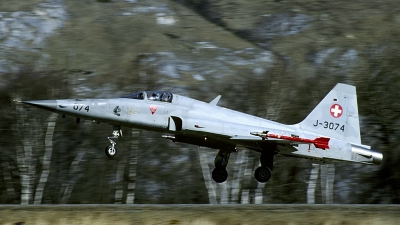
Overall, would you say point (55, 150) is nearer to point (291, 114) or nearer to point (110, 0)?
point (291, 114)

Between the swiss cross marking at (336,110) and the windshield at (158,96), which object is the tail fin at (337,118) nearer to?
the swiss cross marking at (336,110)

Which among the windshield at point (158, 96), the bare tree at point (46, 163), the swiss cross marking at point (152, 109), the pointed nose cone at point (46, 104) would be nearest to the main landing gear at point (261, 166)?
the windshield at point (158, 96)

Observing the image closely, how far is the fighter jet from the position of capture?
73.1 ft

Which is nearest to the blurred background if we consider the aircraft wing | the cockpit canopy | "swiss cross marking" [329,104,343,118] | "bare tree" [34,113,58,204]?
"bare tree" [34,113,58,204]

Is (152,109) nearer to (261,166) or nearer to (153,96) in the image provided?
(153,96)

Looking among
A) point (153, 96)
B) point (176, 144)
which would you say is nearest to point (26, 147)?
point (176, 144)

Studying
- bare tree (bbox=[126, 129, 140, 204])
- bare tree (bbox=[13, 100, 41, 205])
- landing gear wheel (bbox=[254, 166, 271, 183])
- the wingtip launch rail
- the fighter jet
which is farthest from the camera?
bare tree (bbox=[13, 100, 41, 205])

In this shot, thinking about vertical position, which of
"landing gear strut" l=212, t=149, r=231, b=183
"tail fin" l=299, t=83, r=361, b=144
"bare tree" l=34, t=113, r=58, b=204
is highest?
"tail fin" l=299, t=83, r=361, b=144

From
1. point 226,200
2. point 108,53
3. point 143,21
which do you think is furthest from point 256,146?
point 143,21

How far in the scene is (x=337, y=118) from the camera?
24.9 m

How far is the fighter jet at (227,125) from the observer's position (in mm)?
22281

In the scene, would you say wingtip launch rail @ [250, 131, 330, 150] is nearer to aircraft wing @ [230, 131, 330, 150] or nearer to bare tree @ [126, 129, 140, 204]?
aircraft wing @ [230, 131, 330, 150]

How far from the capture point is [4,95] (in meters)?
38.8

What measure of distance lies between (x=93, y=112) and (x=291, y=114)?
17.6 meters
